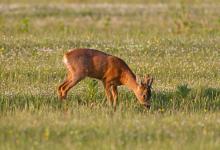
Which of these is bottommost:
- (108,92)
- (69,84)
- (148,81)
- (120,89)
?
(120,89)

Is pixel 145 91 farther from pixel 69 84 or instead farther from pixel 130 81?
pixel 69 84

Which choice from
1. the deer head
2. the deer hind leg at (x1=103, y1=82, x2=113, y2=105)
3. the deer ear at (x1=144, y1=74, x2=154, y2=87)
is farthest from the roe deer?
the deer ear at (x1=144, y1=74, x2=154, y2=87)

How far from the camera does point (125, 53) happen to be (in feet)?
66.0

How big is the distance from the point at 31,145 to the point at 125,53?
379 inches

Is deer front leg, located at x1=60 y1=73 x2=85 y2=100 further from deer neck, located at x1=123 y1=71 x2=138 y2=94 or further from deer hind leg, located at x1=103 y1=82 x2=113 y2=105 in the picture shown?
deer neck, located at x1=123 y1=71 x2=138 y2=94

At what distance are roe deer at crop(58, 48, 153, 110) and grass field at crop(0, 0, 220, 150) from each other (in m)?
0.21

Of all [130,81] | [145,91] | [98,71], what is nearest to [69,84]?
[98,71]

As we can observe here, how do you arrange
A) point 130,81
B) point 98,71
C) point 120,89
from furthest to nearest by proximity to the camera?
1. point 120,89
2. point 98,71
3. point 130,81

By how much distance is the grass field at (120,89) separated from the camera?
36.9 ft

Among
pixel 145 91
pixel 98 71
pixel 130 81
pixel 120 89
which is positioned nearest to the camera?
pixel 145 91

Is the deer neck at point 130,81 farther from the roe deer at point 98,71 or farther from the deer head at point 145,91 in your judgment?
the deer head at point 145,91

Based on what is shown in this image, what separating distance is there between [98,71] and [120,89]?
124 centimetres

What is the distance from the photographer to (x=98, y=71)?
610 inches

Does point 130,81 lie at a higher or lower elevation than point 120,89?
higher
